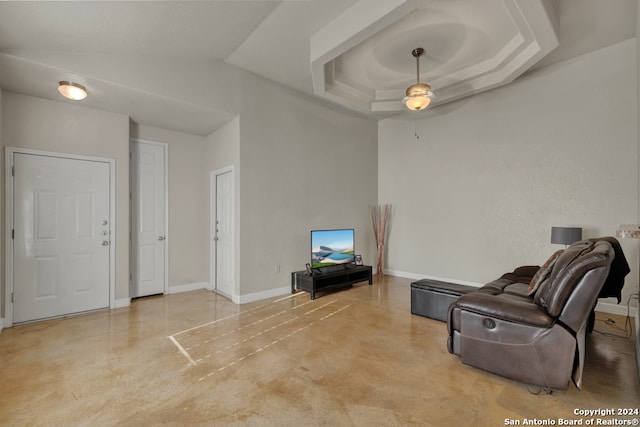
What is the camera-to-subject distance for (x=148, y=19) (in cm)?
287

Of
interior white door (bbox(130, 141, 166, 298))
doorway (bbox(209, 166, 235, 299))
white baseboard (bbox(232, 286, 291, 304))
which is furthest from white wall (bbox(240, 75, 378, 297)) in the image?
interior white door (bbox(130, 141, 166, 298))

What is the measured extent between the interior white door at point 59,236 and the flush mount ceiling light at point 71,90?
91cm

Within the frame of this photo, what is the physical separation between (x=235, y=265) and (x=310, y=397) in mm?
2609

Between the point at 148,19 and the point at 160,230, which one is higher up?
the point at 148,19

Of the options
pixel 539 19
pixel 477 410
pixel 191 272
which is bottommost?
pixel 477 410

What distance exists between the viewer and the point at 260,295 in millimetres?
4473

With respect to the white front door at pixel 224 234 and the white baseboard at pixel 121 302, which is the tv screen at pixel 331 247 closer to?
the white front door at pixel 224 234

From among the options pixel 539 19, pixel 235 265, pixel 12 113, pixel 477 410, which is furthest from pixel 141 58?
pixel 477 410

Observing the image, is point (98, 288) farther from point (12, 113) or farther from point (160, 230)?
point (12, 113)

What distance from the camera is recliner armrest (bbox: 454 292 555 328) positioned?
2.08 meters

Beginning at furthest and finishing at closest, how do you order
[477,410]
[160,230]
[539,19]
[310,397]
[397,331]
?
[160,230]
[397,331]
[539,19]
[310,397]
[477,410]

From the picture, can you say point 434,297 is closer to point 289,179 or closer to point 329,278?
point 329,278

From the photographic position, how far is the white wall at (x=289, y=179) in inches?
173

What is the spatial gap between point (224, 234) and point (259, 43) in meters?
2.77
